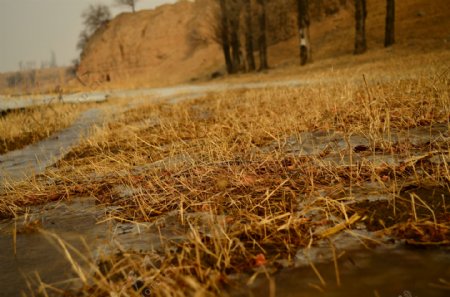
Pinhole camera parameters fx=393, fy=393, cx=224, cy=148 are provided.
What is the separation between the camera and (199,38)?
45344 mm

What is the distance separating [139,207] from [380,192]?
1.38m

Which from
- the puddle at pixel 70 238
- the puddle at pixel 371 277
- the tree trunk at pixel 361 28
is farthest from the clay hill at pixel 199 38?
the puddle at pixel 371 277

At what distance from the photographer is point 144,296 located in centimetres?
142

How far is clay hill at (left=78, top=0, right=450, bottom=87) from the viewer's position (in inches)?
915

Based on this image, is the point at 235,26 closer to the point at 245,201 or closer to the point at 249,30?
the point at 249,30

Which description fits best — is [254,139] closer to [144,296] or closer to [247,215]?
[247,215]

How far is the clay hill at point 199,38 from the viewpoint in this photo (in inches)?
915

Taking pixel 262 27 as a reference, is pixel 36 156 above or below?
below

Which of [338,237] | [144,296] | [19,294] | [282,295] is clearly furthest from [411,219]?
[19,294]

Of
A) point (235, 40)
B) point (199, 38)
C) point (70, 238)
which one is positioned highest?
point (199, 38)

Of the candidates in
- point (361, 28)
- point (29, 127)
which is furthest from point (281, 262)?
point (361, 28)

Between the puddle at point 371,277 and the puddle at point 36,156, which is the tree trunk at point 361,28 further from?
the puddle at point 371,277

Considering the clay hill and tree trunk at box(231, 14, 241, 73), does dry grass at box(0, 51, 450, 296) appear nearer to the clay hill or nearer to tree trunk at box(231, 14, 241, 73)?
the clay hill

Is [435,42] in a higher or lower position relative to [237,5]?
lower
